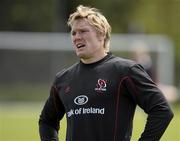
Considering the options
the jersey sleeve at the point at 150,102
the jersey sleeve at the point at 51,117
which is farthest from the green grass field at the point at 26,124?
the jersey sleeve at the point at 150,102

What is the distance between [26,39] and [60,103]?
2274cm

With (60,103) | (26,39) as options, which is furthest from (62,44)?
(60,103)

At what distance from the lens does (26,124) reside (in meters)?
20.0

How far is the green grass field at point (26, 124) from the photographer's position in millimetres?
17000

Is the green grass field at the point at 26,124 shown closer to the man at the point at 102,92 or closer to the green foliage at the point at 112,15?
the green foliage at the point at 112,15

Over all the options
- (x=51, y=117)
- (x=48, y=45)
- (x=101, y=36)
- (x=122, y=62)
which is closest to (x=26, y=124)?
(x=48, y=45)

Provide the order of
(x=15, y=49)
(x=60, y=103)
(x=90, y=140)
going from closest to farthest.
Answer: (x=90, y=140) → (x=60, y=103) → (x=15, y=49)

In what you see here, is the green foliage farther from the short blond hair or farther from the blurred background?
the short blond hair

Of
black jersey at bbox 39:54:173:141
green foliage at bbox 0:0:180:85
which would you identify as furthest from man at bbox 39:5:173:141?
green foliage at bbox 0:0:180:85

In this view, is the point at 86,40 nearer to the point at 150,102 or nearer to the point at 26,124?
the point at 150,102

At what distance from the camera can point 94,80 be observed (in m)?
6.59

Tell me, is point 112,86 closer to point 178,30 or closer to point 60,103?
point 60,103

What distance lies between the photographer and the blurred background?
2712cm

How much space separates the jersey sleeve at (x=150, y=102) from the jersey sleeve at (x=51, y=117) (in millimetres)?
735
